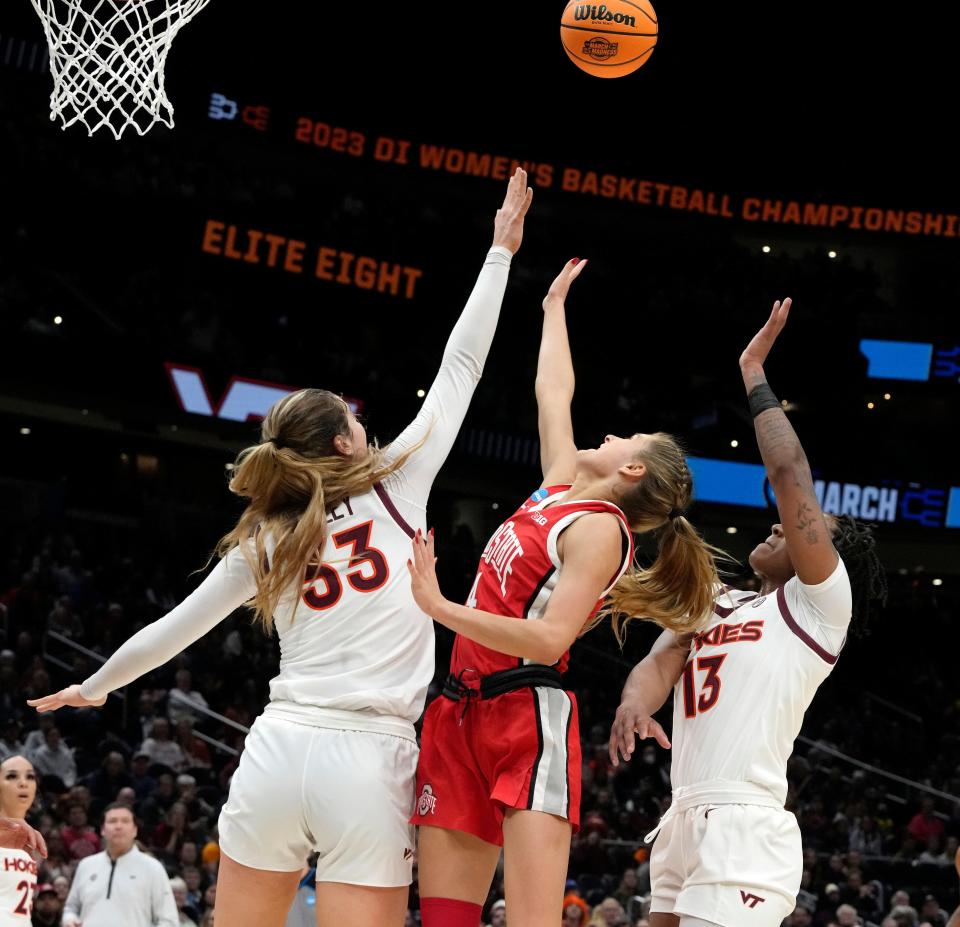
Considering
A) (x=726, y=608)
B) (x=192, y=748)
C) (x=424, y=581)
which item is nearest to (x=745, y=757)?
(x=726, y=608)

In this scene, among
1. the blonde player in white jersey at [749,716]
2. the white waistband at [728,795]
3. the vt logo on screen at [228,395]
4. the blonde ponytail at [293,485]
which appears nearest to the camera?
the blonde ponytail at [293,485]

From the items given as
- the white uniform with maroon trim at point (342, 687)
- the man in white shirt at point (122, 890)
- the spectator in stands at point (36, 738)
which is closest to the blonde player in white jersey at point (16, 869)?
the man in white shirt at point (122, 890)

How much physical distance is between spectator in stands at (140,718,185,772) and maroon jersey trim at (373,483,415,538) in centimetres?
1068

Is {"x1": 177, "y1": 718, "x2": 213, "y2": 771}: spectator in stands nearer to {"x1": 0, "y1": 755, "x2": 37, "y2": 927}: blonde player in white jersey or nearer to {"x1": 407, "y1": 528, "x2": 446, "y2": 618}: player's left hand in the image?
{"x1": 0, "y1": 755, "x2": 37, "y2": 927}: blonde player in white jersey

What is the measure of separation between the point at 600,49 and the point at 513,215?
4.21 m

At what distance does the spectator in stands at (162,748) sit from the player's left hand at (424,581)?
35.8ft

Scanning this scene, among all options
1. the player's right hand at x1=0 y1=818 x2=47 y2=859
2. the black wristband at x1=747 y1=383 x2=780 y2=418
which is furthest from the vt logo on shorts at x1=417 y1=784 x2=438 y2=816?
the player's right hand at x1=0 y1=818 x2=47 y2=859

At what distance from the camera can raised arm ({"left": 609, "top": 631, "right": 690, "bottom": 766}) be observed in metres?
4.28

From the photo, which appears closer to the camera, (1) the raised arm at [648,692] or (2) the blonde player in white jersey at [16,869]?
(1) the raised arm at [648,692]

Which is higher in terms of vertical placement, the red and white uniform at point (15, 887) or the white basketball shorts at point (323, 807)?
the white basketball shorts at point (323, 807)

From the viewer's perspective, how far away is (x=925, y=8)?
26.2 m

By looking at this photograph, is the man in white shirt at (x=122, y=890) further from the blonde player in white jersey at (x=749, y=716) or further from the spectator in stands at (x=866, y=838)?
the spectator in stands at (x=866, y=838)

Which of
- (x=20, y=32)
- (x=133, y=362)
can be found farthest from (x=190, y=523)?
(x=20, y=32)

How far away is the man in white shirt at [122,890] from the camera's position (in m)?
9.01
